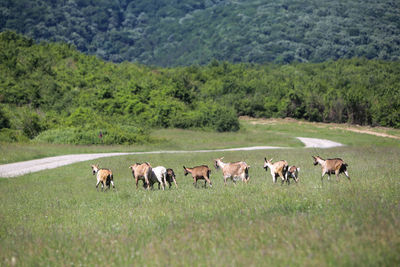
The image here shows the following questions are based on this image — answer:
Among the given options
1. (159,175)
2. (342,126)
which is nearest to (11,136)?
(159,175)

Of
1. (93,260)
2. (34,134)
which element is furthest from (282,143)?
(93,260)

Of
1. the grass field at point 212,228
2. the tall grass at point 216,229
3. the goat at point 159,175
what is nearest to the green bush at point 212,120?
the goat at point 159,175

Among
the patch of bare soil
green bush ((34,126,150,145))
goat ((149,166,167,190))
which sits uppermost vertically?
goat ((149,166,167,190))

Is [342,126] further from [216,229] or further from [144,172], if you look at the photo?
[216,229]

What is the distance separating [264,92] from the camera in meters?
109

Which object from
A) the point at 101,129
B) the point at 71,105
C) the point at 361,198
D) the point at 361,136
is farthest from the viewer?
the point at 71,105

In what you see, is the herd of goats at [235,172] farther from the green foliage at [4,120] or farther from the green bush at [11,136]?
the green foliage at [4,120]

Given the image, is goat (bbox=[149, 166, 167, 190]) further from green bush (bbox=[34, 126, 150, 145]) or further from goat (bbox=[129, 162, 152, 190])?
green bush (bbox=[34, 126, 150, 145])

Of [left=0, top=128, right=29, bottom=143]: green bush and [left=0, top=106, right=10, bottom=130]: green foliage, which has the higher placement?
[left=0, top=106, right=10, bottom=130]: green foliage

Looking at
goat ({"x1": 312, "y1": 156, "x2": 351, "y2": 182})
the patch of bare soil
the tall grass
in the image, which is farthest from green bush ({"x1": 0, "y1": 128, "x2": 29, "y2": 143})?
the patch of bare soil

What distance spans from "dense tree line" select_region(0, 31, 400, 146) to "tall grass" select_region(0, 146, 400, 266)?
38891mm

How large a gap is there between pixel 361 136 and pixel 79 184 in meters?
54.4

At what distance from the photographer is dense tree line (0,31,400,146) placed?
5738 centimetres

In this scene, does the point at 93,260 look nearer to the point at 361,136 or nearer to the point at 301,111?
Answer: the point at 361,136
